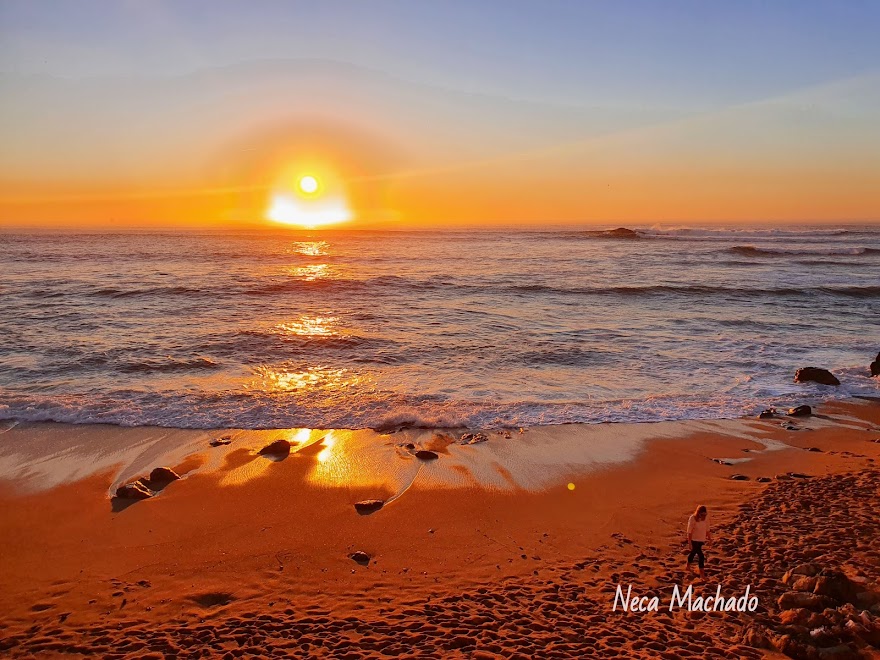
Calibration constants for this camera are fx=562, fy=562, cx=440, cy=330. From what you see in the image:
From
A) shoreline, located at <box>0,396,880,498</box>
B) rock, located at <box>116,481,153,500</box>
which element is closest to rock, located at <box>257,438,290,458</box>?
→ shoreline, located at <box>0,396,880,498</box>

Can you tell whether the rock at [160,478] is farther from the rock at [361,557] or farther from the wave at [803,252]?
the wave at [803,252]

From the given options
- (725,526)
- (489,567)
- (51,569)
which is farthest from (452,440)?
(51,569)

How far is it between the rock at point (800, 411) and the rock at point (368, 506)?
33.8ft

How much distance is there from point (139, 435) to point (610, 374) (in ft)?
41.5

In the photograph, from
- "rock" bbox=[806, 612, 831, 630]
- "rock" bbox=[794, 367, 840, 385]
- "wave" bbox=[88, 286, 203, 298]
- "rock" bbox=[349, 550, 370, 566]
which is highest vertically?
"wave" bbox=[88, 286, 203, 298]

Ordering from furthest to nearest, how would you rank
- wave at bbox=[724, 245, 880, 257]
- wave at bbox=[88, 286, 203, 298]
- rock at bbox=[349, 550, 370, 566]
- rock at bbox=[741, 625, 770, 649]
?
1. wave at bbox=[724, 245, 880, 257]
2. wave at bbox=[88, 286, 203, 298]
3. rock at bbox=[349, 550, 370, 566]
4. rock at bbox=[741, 625, 770, 649]

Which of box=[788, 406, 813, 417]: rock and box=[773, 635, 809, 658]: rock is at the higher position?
box=[788, 406, 813, 417]: rock

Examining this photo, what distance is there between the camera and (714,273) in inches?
1663

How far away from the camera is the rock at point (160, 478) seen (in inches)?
388

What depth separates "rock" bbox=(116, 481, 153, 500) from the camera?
9398 millimetres

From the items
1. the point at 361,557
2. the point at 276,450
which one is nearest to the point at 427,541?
the point at 361,557

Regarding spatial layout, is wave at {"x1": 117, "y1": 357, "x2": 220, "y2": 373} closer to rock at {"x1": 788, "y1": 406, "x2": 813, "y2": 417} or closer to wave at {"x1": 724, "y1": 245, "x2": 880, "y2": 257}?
rock at {"x1": 788, "y1": 406, "x2": 813, "y2": 417}

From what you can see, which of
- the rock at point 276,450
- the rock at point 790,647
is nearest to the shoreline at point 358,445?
the rock at point 276,450
